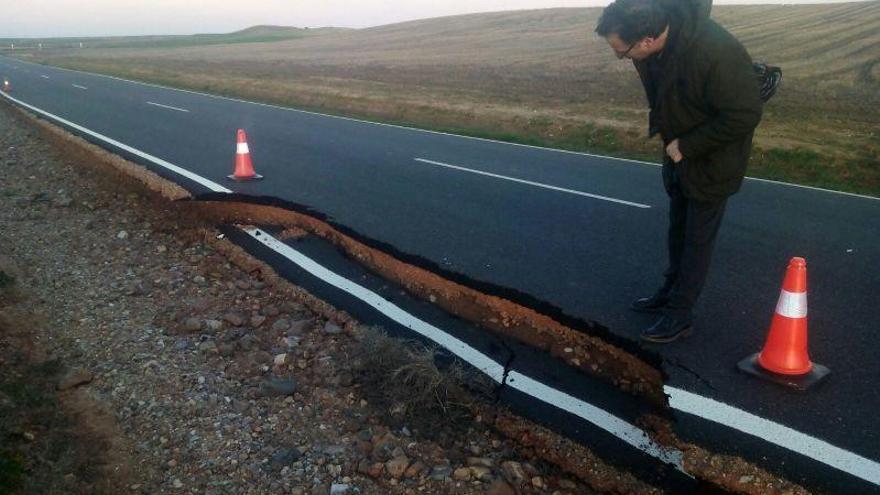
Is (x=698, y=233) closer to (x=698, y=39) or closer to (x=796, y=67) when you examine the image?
(x=698, y=39)

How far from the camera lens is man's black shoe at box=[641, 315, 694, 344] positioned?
14.1 ft

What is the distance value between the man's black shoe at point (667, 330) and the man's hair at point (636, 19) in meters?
1.71

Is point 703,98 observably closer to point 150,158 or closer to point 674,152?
point 674,152

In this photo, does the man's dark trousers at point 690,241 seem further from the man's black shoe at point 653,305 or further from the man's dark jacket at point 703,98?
the man's black shoe at point 653,305

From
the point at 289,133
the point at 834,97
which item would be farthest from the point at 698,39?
the point at 834,97

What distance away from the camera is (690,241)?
13.7ft

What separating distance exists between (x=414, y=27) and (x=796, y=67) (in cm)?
5471

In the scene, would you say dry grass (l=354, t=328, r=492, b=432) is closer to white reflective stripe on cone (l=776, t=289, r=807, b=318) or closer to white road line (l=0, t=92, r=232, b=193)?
white reflective stripe on cone (l=776, t=289, r=807, b=318)

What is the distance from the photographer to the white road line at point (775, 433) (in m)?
3.14

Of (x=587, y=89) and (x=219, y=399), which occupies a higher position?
(x=219, y=399)

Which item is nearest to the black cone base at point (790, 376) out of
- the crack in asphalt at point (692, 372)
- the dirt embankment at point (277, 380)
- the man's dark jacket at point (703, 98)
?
the crack in asphalt at point (692, 372)

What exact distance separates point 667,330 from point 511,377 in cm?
104

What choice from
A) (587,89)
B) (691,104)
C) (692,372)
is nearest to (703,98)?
(691,104)

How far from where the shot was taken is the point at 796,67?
24.7 meters
